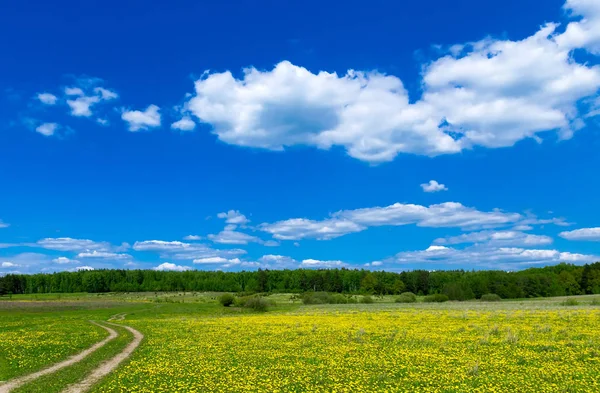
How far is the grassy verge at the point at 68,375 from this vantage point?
20328mm

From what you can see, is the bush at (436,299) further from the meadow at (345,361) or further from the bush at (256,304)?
the meadow at (345,361)

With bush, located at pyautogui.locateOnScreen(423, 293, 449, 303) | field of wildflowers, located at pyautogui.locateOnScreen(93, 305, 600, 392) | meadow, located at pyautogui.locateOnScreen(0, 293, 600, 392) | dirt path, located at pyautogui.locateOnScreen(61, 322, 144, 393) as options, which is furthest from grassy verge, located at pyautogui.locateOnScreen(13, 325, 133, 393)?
bush, located at pyautogui.locateOnScreen(423, 293, 449, 303)

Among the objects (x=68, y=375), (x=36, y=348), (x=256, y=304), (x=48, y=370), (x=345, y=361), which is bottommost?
(x=256, y=304)

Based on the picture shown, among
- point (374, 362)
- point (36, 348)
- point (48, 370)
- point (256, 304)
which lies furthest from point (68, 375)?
point (256, 304)

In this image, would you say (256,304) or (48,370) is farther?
(256,304)

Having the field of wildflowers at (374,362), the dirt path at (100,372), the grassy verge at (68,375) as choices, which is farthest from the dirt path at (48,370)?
the field of wildflowers at (374,362)

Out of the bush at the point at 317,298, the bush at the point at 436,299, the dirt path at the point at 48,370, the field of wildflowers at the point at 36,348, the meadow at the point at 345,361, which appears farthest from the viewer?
the bush at the point at 436,299

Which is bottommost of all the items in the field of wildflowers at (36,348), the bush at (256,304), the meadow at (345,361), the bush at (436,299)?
the bush at (436,299)

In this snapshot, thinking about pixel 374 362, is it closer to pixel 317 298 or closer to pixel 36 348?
pixel 36 348

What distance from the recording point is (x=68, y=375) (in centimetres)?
2331

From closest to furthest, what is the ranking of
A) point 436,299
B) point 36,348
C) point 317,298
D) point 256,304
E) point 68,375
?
1. point 68,375
2. point 36,348
3. point 256,304
4. point 317,298
5. point 436,299

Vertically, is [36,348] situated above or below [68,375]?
below

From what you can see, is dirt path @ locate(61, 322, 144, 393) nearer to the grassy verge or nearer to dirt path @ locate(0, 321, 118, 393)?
the grassy verge

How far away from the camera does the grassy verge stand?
66.7 feet
